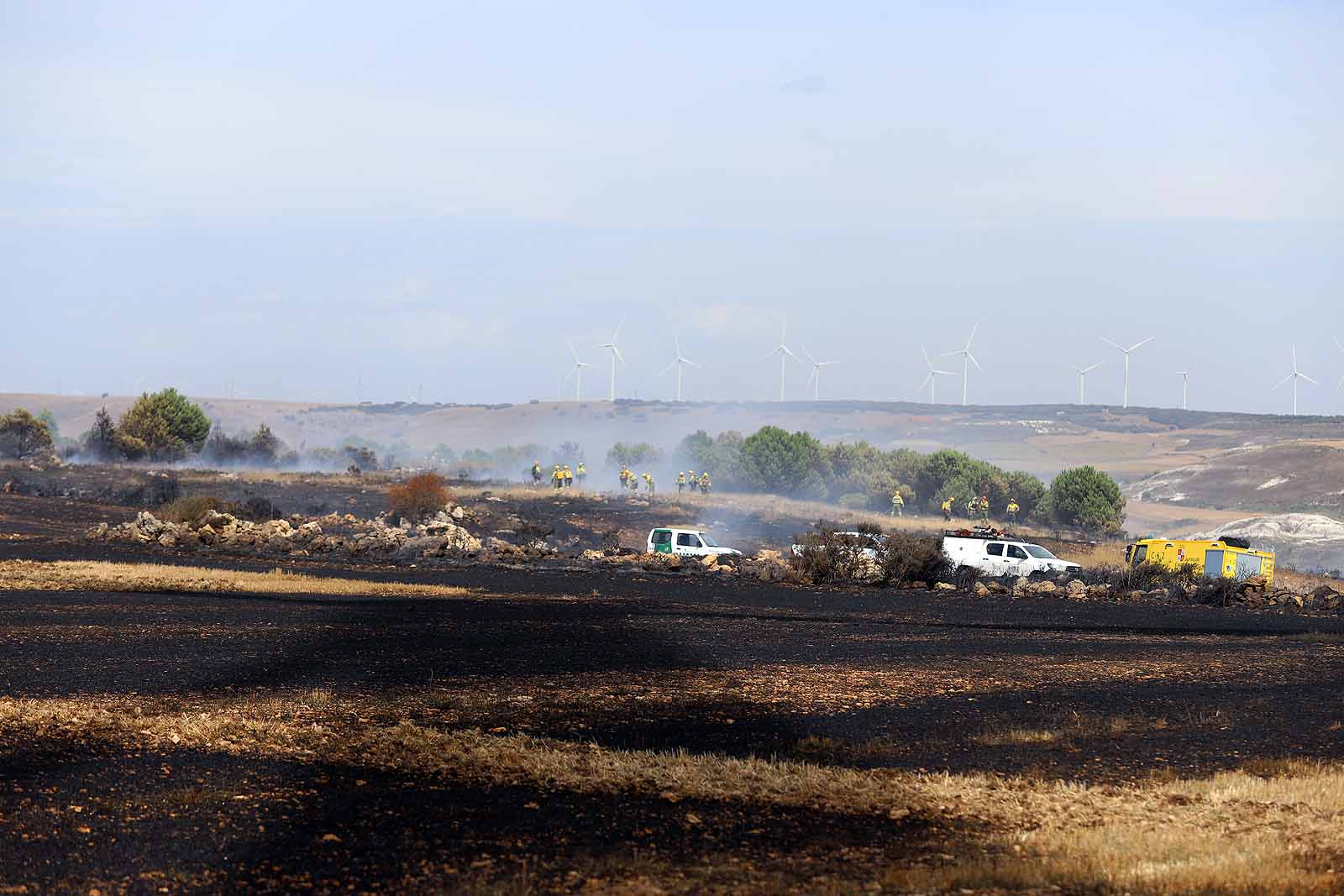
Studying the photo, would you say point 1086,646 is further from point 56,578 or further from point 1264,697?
point 56,578

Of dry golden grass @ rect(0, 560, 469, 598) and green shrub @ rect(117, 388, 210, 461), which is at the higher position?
green shrub @ rect(117, 388, 210, 461)

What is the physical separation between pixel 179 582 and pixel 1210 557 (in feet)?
93.0

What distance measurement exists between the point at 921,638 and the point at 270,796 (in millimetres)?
→ 15953

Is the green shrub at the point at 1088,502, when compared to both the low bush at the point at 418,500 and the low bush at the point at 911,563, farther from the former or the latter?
the low bush at the point at 911,563

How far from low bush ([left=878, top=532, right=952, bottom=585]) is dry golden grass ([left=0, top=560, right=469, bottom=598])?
12660mm

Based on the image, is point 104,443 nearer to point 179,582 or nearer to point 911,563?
point 179,582

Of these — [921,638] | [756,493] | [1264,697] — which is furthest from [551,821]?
[756,493]

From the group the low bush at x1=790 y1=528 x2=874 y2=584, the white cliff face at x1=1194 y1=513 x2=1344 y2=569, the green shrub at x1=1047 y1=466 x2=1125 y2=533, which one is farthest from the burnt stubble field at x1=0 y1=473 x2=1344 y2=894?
the green shrub at x1=1047 y1=466 x2=1125 y2=533

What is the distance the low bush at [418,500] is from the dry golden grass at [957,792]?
157ft

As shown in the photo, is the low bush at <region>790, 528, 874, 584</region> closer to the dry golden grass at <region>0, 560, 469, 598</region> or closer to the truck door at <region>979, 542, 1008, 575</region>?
the truck door at <region>979, 542, 1008, 575</region>

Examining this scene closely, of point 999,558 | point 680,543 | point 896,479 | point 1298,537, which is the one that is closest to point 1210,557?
point 999,558

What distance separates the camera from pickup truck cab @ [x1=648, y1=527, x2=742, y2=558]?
48.6 metres

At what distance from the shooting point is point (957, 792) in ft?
39.9

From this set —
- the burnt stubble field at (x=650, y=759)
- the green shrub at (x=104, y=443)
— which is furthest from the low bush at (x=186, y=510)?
the green shrub at (x=104, y=443)
